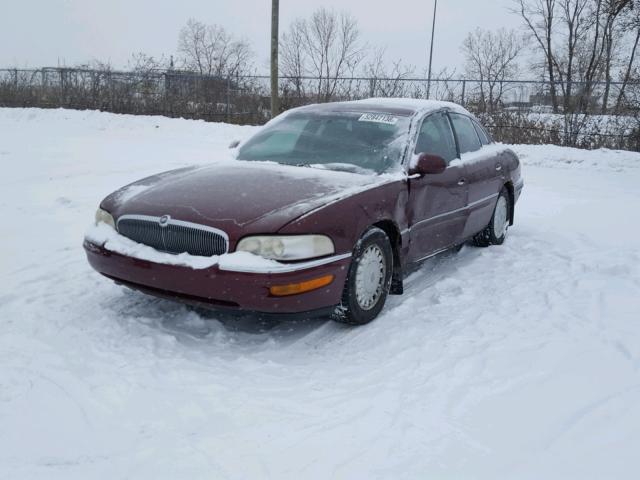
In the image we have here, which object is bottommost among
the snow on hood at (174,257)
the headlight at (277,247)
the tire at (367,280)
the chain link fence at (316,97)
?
the tire at (367,280)

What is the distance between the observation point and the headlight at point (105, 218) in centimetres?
405

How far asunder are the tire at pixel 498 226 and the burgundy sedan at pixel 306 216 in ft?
2.31

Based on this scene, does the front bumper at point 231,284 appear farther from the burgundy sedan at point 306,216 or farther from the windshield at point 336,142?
the windshield at point 336,142

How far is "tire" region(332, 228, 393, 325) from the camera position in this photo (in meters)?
3.86

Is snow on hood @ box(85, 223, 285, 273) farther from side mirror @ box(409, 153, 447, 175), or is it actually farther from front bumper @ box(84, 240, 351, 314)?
side mirror @ box(409, 153, 447, 175)

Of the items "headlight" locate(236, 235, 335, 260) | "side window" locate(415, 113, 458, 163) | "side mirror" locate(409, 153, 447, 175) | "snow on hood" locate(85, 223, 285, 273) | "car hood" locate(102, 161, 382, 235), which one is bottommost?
"snow on hood" locate(85, 223, 285, 273)

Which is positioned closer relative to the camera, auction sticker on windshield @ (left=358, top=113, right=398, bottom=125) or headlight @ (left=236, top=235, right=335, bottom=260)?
headlight @ (left=236, top=235, right=335, bottom=260)

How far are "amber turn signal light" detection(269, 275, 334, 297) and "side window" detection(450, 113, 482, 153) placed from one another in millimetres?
2510

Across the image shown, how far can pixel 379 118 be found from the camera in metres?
4.88

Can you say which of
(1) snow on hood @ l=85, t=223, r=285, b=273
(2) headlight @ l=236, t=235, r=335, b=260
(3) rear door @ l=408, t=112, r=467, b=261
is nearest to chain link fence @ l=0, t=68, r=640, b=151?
(3) rear door @ l=408, t=112, r=467, b=261

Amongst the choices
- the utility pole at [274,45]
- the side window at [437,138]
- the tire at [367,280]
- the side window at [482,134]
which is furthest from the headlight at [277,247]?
the utility pole at [274,45]

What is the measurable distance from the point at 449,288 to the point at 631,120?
12538 mm

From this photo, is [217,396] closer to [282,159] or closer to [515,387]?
[515,387]

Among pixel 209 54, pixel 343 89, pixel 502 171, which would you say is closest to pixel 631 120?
pixel 343 89
